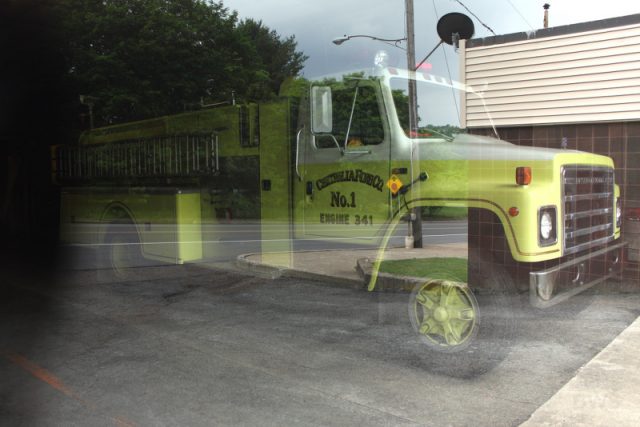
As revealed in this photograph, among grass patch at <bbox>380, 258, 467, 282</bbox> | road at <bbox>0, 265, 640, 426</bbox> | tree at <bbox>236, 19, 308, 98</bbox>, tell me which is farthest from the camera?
grass patch at <bbox>380, 258, 467, 282</bbox>

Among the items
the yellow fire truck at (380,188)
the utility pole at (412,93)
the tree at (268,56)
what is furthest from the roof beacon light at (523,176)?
the tree at (268,56)

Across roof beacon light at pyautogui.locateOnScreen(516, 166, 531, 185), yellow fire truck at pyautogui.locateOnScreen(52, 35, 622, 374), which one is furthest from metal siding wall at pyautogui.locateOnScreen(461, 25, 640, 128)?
roof beacon light at pyautogui.locateOnScreen(516, 166, 531, 185)

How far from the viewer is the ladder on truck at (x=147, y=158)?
5484mm

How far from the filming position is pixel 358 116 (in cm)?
454

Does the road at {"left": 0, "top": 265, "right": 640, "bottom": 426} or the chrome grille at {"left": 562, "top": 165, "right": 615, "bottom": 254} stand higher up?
the chrome grille at {"left": 562, "top": 165, "right": 615, "bottom": 254}

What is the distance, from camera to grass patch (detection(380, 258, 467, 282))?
4.76m

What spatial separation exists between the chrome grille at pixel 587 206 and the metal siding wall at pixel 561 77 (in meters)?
0.81

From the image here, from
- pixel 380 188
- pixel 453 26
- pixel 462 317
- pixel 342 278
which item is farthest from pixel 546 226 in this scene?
pixel 342 278

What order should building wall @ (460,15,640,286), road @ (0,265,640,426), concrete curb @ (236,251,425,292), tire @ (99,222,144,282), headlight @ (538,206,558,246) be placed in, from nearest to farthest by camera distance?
road @ (0,265,640,426)
headlight @ (538,206,558,246)
building wall @ (460,15,640,286)
concrete curb @ (236,251,425,292)
tire @ (99,222,144,282)

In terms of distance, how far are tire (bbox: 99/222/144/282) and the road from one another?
49cm

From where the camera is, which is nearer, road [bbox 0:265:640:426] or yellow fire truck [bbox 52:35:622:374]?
road [bbox 0:265:640:426]

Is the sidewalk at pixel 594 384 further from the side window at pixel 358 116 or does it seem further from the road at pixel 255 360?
the side window at pixel 358 116

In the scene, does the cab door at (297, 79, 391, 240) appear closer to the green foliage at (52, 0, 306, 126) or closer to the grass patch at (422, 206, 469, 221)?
the grass patch at (422, 206, 469, 221)

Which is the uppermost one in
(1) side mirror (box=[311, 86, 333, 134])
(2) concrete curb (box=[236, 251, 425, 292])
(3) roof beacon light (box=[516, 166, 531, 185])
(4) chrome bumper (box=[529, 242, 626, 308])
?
(1) side mirror (box=[311, 86, 333, 134])
